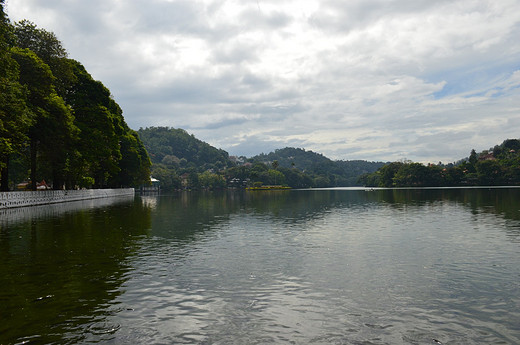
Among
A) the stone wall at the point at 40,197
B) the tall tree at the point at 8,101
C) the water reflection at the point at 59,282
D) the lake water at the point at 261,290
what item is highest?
the tall tree at the point at 8,101

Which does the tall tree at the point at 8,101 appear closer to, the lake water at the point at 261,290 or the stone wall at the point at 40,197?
the stone wall at the point at 40,197

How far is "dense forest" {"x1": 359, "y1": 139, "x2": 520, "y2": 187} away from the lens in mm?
162250

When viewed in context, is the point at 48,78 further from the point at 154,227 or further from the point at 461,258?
the point at 461,258

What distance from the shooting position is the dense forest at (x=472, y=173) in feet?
532

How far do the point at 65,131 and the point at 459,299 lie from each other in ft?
165

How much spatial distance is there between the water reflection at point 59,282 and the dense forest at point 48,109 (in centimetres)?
1762

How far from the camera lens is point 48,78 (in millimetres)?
47844

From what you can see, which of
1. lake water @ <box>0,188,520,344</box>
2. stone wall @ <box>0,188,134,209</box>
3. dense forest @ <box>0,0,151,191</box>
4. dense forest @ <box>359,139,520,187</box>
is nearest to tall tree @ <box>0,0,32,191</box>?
dense forest @ <box>0,0,151,191</box>

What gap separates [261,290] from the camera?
37.2 feet

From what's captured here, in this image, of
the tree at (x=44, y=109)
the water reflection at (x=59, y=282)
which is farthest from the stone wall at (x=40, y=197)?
the water reflection at (x=59, y=282)

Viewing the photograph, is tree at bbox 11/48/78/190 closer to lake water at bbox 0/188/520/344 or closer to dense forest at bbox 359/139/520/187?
lake water at bbox 0/188/520/344

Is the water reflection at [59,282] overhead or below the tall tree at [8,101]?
below

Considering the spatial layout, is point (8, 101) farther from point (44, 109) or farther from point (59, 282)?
point (59, 282)

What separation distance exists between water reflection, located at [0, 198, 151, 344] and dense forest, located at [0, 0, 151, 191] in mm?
17619
